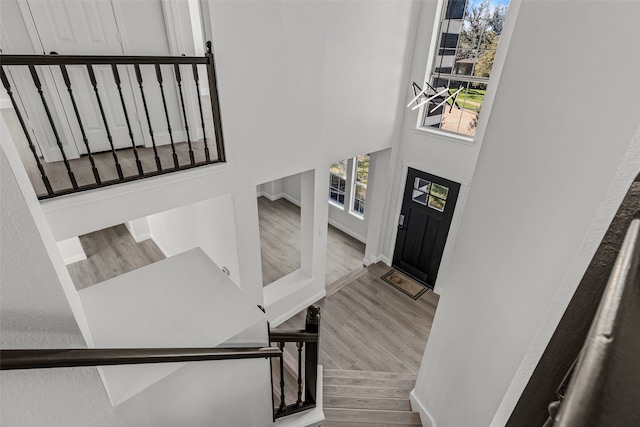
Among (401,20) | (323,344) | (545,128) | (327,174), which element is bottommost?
(323,344)

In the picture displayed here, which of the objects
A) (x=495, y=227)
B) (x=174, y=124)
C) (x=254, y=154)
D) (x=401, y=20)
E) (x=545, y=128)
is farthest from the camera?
(x=401, y=20)

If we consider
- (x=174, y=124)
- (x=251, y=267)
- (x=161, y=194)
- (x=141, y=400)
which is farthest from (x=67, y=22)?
(x=141, y=400)

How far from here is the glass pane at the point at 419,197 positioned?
5336mm

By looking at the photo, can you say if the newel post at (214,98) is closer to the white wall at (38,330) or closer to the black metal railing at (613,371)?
the white wall at (38,330)

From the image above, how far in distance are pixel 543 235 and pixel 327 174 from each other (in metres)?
3.03

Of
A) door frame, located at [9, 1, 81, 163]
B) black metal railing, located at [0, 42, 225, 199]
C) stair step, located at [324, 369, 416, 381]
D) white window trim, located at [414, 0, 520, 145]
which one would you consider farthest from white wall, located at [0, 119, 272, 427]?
white window trim, located at [414, 0, 520, 145]

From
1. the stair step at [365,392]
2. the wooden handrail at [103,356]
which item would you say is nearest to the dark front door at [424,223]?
the stair step at [365,392]

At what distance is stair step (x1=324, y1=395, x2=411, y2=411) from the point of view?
307cm

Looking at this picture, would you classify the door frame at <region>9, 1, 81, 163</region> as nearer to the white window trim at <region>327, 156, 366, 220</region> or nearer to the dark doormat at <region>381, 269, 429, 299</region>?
the white window trim at <region>327, 156, 366, 220</region>

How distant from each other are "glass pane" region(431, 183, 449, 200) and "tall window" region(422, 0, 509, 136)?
0.85 meters

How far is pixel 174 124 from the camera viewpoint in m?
3.94

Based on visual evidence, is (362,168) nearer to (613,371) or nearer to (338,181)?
(338,181)

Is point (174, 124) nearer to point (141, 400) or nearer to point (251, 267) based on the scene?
point (251, 267)

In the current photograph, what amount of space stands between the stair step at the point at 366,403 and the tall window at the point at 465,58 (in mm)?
3428
